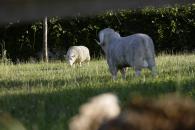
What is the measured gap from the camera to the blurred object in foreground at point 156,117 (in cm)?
178

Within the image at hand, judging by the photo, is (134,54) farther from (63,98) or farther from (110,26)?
(110,26)

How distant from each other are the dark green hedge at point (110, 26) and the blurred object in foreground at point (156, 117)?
76.0ft

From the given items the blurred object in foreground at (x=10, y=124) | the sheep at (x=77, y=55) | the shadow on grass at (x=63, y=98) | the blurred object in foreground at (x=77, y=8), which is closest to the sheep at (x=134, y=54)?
the shadow on grass at (x=63, y=98)

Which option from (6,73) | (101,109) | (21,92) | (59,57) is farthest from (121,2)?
(101,109)

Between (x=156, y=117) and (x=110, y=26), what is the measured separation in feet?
76.9

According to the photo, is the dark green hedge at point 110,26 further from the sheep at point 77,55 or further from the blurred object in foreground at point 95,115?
the blurred object in foreground at point 95,115

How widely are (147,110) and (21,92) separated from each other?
25.6 feet

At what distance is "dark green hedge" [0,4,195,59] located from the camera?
25172mm

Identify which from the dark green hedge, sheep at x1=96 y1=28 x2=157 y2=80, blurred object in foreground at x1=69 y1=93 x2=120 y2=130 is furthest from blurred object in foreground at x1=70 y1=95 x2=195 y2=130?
the dark green hedge

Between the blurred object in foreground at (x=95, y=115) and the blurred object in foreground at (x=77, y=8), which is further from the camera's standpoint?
the blurred object in foreground at (x=77, y=8)

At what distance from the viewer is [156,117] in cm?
181

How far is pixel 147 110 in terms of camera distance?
1836 mm

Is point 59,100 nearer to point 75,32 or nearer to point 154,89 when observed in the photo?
point 154,89

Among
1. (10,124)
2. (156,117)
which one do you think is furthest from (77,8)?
(156,117)
